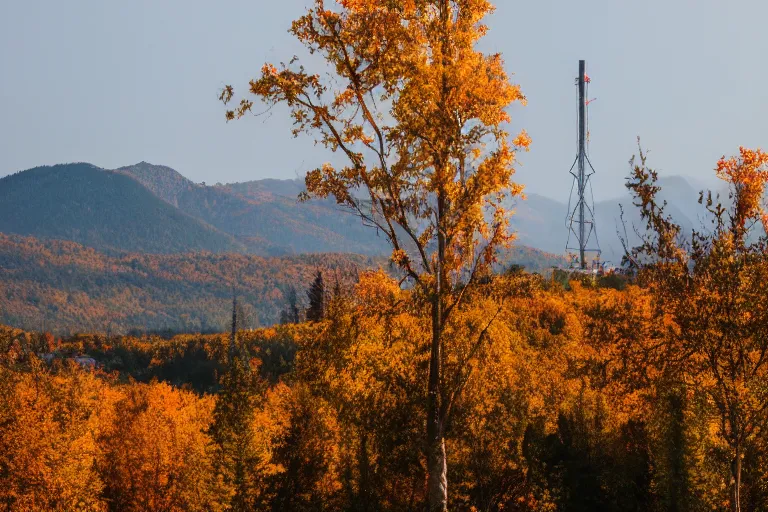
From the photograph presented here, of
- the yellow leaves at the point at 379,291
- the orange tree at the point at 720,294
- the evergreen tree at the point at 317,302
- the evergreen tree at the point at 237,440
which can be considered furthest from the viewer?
the evergreen tree at the point at 317,302

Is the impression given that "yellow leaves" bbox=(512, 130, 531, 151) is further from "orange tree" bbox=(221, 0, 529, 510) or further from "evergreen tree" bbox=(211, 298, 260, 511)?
"evergreen tree" bbox=(211, 298, 260, 511)

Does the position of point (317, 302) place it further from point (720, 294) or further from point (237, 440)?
point (720, 294)

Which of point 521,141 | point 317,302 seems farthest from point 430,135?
point 317,302

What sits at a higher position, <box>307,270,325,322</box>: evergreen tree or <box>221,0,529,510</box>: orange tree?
<box>221,0,529,510</box>: orange tree

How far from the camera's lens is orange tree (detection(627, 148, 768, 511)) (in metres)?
14.3

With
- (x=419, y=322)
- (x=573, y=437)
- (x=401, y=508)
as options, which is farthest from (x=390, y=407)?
(x=573, y=437)

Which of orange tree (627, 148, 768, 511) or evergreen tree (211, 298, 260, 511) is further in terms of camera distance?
evergreen tree (211, 298, 260, 511)

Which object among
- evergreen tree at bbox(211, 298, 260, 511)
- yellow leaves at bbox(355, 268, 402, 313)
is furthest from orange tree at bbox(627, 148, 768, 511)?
evergreen tree at bbox(211, 298, 260, 511)

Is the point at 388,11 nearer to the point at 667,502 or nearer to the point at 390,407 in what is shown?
the point at 390,407

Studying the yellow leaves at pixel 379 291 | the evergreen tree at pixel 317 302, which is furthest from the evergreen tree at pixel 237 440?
the yellow leaves at pixel 379 291

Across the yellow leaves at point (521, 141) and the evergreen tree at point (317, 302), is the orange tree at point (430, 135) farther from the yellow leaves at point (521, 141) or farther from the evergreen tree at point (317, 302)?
the evergreen tree at point (317, 302)

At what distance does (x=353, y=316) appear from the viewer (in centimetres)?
1639

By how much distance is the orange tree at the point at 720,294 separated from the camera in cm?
1428

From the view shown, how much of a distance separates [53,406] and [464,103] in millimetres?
54479
